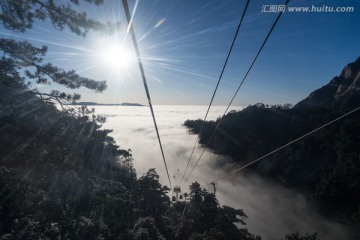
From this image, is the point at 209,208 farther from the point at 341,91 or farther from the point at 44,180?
the point at 341,91

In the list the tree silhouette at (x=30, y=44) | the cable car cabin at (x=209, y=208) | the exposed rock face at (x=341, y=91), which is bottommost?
the cable car cabin at (x=209, y=208)

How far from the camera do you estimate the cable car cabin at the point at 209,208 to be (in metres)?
23.8

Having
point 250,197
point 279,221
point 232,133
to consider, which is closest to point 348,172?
point 279,221

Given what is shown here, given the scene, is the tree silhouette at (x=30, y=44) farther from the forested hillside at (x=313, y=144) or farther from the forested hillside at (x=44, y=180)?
the forested hillside at (x=313, y=144)

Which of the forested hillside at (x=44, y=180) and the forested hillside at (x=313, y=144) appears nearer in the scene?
the forested hillside at (x=44, y=180)

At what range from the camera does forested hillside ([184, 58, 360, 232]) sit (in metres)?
40.7

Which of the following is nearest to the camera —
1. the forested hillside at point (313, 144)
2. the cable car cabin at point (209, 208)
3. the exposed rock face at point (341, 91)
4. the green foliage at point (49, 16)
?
the green foliage at point (49, 16)

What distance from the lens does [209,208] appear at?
24.8 meters

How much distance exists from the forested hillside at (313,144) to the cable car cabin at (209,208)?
10.3 meters

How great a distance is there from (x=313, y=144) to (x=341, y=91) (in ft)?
209

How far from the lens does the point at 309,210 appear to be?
4656cm

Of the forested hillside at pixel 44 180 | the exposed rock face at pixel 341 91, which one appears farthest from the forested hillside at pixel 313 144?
the forested hillside at pixel 44 180

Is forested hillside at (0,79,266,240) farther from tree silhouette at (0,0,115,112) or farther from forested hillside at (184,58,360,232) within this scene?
forested hillside at (184,58,360,232)

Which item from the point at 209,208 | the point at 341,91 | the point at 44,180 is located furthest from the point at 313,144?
the point at 341,91
